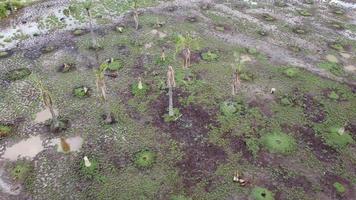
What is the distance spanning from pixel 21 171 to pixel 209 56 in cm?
2454

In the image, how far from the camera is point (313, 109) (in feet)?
117

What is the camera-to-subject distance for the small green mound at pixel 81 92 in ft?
120

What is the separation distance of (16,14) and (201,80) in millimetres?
31331

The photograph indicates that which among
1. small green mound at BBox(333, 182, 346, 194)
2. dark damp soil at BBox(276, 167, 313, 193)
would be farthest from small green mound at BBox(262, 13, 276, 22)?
small green mound at BBox(333, 182, 346, 194)

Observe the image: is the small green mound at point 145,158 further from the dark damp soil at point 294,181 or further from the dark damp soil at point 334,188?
the dark damp soil at point 334,188

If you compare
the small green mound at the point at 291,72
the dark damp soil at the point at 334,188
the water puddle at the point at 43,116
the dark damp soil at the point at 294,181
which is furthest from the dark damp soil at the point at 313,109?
the water puddle at the point at 43,116

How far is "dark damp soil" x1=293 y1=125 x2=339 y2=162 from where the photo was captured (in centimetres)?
3052

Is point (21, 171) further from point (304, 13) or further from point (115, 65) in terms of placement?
point (304, 13)

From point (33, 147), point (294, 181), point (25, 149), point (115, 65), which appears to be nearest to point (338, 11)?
point (115, 65)

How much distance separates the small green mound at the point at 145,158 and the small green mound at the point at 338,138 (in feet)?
52.3

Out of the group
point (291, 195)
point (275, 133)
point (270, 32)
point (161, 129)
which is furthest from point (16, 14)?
point (291, 195)

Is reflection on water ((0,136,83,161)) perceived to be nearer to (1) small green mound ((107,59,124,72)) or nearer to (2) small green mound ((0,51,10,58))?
(1) small green mound ((107,59,124,72))

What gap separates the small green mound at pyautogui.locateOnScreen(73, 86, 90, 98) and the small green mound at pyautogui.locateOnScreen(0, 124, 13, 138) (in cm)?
707

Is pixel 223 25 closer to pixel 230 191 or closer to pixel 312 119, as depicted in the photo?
pixel 312 119
